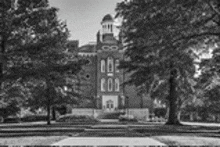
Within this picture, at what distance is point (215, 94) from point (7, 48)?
48.0ft

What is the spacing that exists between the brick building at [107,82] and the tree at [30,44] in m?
43.2

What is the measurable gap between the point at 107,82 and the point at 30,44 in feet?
148

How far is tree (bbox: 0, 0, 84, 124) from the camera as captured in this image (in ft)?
51.1

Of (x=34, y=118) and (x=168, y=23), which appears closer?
(x=168, y=23)

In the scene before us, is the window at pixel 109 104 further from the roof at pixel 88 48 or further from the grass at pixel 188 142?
the grass at pixel 188 142

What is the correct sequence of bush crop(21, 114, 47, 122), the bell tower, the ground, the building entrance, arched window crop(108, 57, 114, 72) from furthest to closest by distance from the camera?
1. the bell tower
2. arched window crop(108, 57, 114, 72)
3. the building entrance
4. bush crop(21, 114, 47, 122)
5. the ground

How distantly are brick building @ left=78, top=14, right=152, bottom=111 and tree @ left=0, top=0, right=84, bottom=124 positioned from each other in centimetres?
4323

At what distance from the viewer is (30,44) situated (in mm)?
16016

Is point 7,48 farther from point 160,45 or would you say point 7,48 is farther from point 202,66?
point 202,66

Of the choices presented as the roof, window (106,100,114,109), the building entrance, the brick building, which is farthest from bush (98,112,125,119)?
the roof

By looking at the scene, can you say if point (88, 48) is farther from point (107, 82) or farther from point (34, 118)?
point (34, 118)

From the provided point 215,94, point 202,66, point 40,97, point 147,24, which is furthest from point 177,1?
point 40,97

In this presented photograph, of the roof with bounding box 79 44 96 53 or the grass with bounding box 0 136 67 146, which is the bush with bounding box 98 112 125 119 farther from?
the grass with bounding box 0 136 67 146

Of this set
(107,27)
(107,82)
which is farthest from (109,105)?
(107,27)
